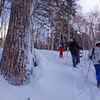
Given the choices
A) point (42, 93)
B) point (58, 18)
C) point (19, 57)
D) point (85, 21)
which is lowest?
point (42, 93)

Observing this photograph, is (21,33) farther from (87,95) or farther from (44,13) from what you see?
(44,13)

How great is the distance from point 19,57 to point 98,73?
2635 mm

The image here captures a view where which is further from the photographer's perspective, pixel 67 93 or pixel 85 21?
pixel 85 21

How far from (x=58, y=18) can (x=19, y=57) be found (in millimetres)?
3438

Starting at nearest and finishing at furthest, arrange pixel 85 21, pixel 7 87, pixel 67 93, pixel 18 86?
1. pixel 7 87
2. pixel 18 86
3. pixel 67 93
4. pixel 85 21

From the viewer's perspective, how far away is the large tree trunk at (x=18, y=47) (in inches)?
96.4

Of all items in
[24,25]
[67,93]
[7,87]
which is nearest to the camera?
[7,87]

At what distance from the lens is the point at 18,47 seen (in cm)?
254

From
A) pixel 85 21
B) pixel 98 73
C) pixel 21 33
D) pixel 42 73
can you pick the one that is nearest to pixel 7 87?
pixel 42 73

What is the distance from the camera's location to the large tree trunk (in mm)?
2449

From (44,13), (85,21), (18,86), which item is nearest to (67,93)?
(18,86)

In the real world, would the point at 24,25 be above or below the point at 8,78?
above

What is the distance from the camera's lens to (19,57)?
8.25 feet

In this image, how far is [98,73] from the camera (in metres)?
3.06
